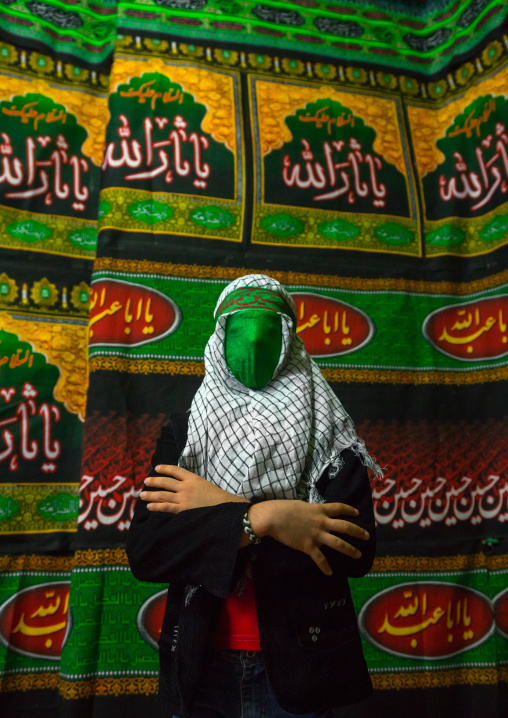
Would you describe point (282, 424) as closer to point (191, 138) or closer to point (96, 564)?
point (96, 564)

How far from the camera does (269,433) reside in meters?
1.24

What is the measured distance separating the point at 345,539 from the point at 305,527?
95 millimetres

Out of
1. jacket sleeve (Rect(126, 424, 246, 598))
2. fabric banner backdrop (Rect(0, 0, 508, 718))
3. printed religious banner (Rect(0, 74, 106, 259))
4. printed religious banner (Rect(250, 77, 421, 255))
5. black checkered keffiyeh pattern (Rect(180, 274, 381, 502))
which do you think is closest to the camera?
jacket sleeve (Rect(126, 424, 246, 598))

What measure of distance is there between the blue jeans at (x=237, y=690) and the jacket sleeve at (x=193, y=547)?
0.20 meters

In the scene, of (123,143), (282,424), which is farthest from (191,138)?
(282,424)

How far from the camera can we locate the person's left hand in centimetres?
114

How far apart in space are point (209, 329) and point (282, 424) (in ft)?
3.99

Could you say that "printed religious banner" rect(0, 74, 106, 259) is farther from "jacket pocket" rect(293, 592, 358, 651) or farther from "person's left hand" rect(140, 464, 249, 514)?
"jacket pocket" rect(293, 592, 358, 651)

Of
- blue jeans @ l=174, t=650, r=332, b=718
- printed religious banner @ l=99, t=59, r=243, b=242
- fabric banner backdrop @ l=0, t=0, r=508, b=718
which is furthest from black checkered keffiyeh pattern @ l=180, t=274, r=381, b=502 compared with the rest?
printed religious banner @ l=99, t=59, r=243, b=242

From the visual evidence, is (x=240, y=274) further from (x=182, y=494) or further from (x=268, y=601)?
(x=268, y=601)

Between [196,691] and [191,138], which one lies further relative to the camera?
[191,138]

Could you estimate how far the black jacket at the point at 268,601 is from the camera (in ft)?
3.52

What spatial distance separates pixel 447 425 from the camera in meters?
2.54

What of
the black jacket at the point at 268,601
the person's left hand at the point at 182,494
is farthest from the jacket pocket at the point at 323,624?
the person's left hand at the point at 182,494
